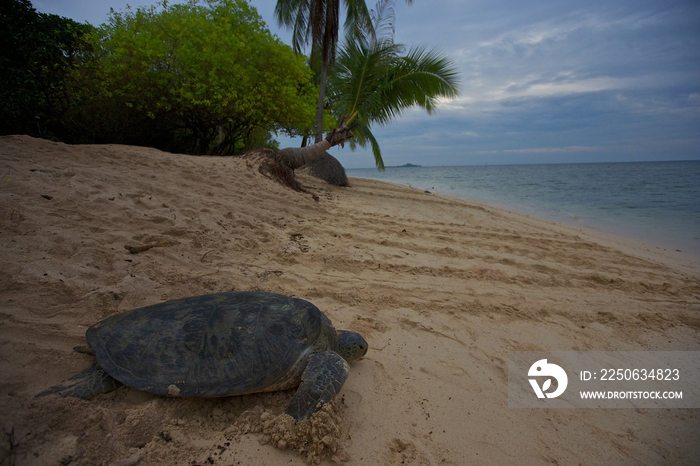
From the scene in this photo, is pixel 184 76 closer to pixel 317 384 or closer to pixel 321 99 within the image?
pixel 321 99

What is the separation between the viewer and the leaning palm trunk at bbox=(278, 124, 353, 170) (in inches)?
336

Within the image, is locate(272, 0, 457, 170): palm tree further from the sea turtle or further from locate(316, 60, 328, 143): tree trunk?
the sea turtle

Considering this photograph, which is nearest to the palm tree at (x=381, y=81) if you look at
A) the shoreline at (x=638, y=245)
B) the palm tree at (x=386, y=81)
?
the palm tree at (x=386, y=81)

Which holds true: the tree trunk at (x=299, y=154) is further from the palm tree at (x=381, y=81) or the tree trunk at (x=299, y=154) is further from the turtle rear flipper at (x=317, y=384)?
the turtle rear flipper at (x=317, y=384)

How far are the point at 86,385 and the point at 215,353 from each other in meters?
0.67

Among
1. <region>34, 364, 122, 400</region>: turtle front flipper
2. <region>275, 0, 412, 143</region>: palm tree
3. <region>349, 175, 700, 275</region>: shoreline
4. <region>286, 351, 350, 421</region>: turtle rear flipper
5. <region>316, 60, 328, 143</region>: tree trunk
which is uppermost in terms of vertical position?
<region>275, 0, 412, 143</region>: palm tree

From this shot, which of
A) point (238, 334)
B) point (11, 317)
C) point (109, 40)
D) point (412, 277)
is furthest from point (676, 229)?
point (109, 40)

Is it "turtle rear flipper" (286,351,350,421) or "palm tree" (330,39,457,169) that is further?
"palm tree" (330,39,457,169)

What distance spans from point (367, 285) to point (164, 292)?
1908 mm

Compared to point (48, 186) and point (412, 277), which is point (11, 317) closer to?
point (48, 186)

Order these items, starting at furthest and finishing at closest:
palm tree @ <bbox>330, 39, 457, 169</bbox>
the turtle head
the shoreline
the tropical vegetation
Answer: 1. palm tree @ <bbox>330, 39, 457, 169</bbox>
2. the tropical vegetation
3. the shoreline
4. the turtle head

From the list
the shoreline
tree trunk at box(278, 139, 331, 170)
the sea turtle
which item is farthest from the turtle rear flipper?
tree trunk at box(278, 139, 331, 170)

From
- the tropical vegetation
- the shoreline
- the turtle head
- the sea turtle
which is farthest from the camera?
the tropical vegetation

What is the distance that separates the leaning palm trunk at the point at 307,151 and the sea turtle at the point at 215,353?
21.8 feet
